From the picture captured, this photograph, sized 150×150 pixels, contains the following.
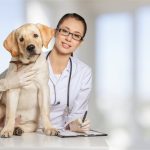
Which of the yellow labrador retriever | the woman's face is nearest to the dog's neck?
the yellow labrador retriever

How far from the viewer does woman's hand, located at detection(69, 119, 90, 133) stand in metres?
1.48

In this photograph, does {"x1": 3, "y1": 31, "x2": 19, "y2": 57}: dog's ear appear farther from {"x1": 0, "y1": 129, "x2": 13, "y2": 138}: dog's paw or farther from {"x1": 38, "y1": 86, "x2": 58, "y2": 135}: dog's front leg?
{"x1": 0, "y1": 129, "x2": 13, "y2": 138}: dog's paw

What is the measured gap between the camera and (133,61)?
1977 millimetres

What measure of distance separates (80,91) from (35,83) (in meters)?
0.29

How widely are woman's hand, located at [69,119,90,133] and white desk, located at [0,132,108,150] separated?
0.60 feet

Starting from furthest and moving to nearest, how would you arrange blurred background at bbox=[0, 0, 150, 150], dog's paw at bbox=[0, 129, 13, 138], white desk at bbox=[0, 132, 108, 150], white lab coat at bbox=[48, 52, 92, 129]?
1. blurred background at bbox=[0, 0, 150, 150]
2. white lab coat at bbox=[48, 52, 92, 129]
3. dog's paw at bbox=[0, 129, 13, 138]
4. white desk at bbox=[0, 132, 108, 150]

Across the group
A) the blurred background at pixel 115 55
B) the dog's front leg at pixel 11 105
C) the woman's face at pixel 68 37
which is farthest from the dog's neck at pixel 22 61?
the blurred background at pixel 115 55

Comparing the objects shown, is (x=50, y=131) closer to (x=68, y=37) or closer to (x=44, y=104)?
(x=44, y=104)

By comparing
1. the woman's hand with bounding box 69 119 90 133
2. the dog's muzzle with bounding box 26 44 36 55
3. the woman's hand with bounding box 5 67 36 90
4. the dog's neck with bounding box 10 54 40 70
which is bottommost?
the woman's hand with bounding box 69 119 90 133

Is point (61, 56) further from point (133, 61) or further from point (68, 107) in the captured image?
point (133, 61)

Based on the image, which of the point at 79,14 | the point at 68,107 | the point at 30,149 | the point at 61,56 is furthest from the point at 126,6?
the point at 30,149

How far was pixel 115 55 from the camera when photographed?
1957 millimetres

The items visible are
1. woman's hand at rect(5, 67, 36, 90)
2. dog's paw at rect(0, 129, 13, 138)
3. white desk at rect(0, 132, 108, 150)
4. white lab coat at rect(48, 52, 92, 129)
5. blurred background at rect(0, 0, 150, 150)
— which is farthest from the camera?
blurred background at rect(0, 0, 150, 150)

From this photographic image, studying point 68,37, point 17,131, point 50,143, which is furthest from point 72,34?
point 50,143
